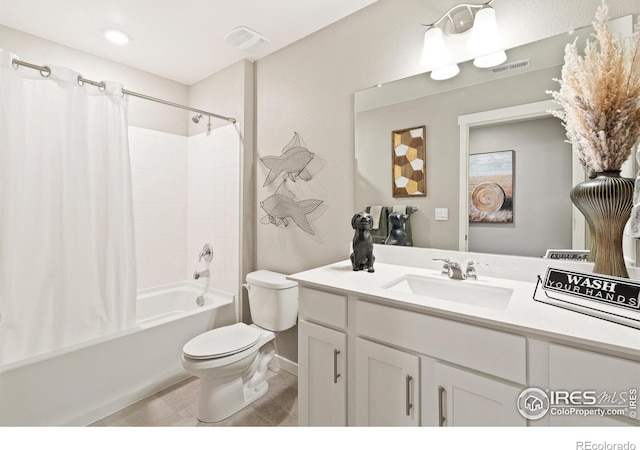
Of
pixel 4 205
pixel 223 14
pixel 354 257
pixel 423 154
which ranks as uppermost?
pixel 223 14

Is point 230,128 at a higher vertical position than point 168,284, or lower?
higher

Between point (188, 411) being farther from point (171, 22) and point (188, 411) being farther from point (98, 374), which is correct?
point (171, 22)

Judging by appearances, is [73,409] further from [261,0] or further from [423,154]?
[261,0]

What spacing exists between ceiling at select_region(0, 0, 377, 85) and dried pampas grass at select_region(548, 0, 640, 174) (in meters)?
1.21

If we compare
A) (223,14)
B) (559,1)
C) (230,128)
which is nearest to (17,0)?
(223,14)

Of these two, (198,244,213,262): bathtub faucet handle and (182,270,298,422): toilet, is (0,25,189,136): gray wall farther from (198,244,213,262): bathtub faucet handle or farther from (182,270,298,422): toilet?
(182,270,298,422): toilet

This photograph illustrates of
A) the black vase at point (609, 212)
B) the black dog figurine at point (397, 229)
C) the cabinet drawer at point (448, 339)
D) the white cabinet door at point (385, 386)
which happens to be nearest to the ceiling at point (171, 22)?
the black dog figurine at point (397, 229)

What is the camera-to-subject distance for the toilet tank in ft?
6.51

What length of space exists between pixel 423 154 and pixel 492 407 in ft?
3.77

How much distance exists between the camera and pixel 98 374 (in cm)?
171

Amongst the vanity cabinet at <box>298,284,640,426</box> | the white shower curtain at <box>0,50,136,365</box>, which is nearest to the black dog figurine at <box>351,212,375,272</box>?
the vanity cabinet at <box>298,284,640,426</box>

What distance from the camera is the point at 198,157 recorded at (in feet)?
9.23

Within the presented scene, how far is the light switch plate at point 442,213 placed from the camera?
4.92 feet

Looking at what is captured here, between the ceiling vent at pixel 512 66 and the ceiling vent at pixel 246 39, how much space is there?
1.52 meters
